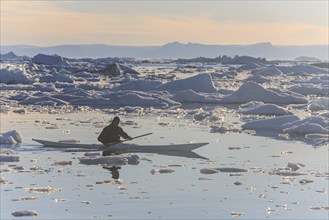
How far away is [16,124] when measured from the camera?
1744 centimetres

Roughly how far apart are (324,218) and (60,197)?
3.23 m

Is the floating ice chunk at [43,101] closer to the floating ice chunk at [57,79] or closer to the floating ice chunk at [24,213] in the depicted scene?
the floating ice chunk at [57,79]

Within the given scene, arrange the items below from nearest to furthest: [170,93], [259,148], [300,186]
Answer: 1. [300,186]
2. [259,148]
3. [170,93]

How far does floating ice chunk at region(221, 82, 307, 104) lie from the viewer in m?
26.8

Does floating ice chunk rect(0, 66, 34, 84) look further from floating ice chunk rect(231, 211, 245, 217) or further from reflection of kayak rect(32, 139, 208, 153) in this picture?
floating ice chunk rect(231, 211, 245, 217)

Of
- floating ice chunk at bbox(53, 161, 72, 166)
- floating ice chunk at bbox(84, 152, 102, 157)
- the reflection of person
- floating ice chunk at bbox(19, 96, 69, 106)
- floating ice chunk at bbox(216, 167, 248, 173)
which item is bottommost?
floating ice chunk at bbox(19, 96, 69, 106)

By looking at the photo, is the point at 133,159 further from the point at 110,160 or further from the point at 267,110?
the point at 267,110

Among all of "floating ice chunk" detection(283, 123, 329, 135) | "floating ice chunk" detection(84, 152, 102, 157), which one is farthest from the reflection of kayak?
"floating ice chunk" detection(283, 123, 329, 135)

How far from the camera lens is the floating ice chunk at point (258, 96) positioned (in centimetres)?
2683

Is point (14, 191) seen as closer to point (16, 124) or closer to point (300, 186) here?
point (300, 186)

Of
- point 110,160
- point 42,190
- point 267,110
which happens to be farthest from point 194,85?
point 42,190

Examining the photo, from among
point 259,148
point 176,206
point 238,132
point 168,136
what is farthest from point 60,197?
point 238,132

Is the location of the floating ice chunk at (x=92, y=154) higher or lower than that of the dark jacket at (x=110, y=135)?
lower

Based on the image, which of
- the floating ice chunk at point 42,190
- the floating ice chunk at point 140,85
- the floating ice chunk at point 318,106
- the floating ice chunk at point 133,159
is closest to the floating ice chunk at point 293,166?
the floating ice chunk at point 133,159
